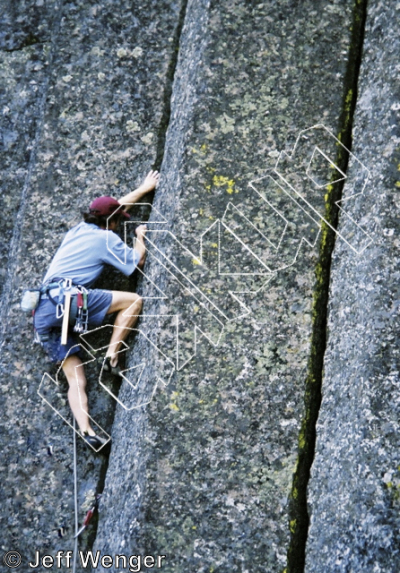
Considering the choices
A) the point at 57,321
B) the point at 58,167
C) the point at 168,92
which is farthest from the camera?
the point at 168,92

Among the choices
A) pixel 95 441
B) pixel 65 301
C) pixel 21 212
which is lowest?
pixel 95 441

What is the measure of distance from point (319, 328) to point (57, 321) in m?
1.53

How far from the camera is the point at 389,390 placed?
327 cm

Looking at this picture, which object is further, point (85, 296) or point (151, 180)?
point (151, 180)

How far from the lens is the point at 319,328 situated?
3.79m

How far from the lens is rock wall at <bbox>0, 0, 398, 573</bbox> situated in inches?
135

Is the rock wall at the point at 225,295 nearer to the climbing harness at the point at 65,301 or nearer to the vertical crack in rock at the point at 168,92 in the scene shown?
the vertical crack in rock at the point at 168,92

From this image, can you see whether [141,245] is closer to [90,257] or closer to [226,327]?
[90,257]

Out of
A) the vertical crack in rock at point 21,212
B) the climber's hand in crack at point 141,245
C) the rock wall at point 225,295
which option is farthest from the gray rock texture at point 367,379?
the vertical crack in rock at point 21,212

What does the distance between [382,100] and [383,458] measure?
1.81 m

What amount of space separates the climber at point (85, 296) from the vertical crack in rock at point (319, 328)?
3.48 feet

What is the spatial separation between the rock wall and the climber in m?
0.11

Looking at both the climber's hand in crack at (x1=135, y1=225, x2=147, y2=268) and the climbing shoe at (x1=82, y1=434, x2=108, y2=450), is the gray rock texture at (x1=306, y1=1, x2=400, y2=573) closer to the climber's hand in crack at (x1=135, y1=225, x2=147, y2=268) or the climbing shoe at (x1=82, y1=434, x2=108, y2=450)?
the climber's hand in crack at (x1=135, y1=225, x2=147, y2=268)
